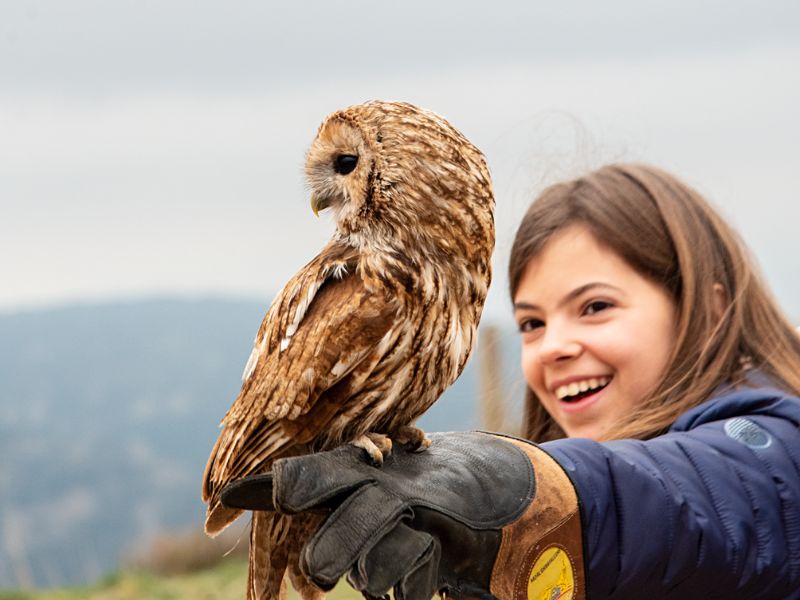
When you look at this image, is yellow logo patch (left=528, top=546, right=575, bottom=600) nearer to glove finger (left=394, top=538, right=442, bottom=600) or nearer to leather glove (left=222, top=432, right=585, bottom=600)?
leather glove (left=222, top=432, right=585, bottom=600)

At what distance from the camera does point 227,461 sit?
1648mm

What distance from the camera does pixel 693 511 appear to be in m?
1.84

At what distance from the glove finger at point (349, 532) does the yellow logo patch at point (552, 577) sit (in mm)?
314

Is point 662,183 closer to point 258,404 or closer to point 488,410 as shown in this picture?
point 258,404

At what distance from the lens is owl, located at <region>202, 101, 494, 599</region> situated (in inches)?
62.3

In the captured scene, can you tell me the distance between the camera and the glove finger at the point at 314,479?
1449 millimetres

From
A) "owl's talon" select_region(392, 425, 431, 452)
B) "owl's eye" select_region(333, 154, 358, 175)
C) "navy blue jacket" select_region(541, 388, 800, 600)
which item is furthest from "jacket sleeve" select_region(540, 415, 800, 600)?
"owl's eye" select_region(333, 154, 358, 175)

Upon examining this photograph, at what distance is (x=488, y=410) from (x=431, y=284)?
3444 millimetres

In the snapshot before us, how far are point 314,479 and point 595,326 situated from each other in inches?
43.8

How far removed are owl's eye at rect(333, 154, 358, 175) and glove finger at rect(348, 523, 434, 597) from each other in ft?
2.03

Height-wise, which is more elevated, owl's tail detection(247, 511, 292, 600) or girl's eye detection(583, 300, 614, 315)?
girl's eye detection(583, 300, 614, 315)

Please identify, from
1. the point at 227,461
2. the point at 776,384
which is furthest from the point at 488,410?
the point at 227,461

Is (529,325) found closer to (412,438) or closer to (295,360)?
(412,438)

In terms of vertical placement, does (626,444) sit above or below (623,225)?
below
